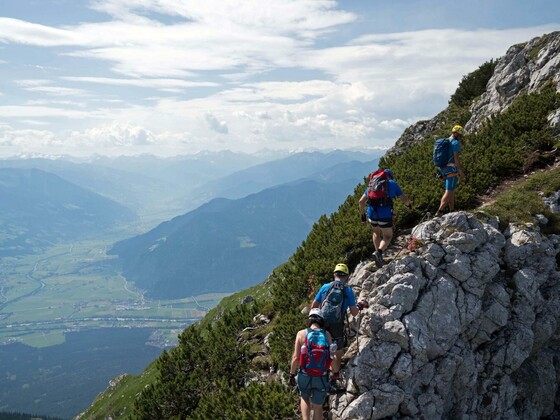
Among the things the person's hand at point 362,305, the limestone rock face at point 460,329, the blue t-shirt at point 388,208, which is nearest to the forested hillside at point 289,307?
the limestone rock face at point 460,329

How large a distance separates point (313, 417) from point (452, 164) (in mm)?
11361

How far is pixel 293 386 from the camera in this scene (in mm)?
13570

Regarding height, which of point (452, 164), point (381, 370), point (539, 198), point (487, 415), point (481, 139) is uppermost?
point (481, 139)

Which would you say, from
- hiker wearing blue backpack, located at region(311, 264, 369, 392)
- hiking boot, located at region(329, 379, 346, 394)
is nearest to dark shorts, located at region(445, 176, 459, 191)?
hiker wearing blue backpack, located at region(311, 264, 369, 392)

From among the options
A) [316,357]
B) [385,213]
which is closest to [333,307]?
[316,357]

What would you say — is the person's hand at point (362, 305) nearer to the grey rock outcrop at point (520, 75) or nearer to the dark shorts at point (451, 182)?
the dark shorts at point (451, 182)

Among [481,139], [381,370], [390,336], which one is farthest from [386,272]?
[481,139]

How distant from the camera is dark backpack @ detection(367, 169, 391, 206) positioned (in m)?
14.5

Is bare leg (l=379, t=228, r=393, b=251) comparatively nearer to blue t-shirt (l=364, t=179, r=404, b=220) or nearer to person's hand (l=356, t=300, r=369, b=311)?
blue t-shirt (l=364, t=179, r=404, b=220)

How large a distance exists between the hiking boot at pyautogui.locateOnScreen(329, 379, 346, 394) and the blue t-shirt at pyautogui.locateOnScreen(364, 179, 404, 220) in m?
5.91

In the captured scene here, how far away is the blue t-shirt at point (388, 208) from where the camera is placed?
47.8ft

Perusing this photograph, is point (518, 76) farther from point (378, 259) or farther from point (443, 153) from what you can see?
point (378, 259)

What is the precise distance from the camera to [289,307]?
19109mm

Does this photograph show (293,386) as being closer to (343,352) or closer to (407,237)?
(343,352)
